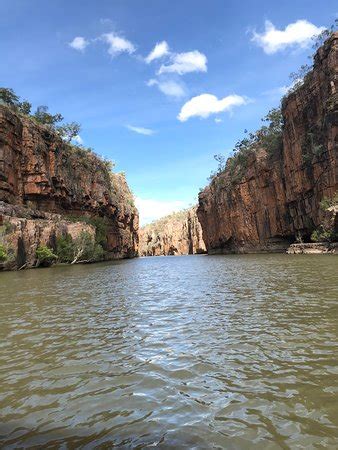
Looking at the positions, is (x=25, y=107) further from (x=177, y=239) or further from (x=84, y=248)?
(x=177, y=239)

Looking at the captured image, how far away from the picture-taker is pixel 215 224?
83.7 meters

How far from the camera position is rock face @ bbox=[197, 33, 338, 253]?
4509 centimetres

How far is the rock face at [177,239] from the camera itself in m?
145

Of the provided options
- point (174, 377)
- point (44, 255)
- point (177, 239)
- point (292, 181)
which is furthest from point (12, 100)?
point (177, 239)

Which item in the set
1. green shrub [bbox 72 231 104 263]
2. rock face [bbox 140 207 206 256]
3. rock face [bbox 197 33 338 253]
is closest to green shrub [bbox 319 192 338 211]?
rock face [bbox 197 33 338 253]

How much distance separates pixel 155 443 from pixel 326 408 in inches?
89.9

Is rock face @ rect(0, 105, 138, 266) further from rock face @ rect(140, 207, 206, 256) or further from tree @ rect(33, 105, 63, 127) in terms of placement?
rock face @ rect(140, 207, 206, 256)

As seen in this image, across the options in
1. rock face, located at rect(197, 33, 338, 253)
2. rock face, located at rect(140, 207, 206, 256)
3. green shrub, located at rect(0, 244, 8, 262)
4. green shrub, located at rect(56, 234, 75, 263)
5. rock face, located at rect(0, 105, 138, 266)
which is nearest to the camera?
green shrub, located at rect(0, 244, 8, 262)

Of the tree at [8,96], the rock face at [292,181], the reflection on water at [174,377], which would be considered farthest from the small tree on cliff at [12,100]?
the reflection on water at [174,377]

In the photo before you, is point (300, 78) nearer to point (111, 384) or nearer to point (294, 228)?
point (294, 228)

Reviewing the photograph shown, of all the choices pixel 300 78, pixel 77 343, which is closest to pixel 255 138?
pixel 300 78

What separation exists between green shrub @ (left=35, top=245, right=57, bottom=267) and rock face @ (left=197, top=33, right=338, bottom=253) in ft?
116

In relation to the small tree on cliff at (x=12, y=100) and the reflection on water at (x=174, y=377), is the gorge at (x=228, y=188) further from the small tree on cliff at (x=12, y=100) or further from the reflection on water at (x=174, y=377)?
the reflection on water at (x=174, y=377)

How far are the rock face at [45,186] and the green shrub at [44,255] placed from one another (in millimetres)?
874
